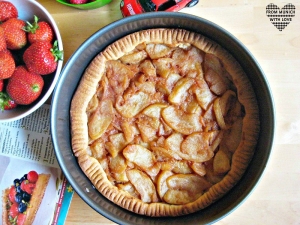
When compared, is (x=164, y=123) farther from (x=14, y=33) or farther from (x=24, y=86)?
(x=14, y=33)

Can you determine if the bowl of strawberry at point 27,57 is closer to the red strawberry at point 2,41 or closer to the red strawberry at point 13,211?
the red strawberry at point 2,41

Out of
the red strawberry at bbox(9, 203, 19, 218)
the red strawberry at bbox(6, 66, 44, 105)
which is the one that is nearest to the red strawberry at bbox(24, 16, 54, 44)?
the red strawberry at bbox(6, 66, 44, 105)

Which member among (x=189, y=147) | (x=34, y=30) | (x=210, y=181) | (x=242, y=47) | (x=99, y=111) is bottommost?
(x=210, y=181)

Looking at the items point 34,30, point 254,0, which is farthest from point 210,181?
point 34,30

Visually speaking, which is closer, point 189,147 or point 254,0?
point 189,147

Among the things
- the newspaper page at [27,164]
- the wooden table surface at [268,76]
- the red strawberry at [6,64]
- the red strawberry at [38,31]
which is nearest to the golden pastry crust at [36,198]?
the newspaper page at [27,164]

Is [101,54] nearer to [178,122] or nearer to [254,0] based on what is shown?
[178,122]
